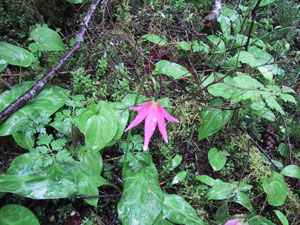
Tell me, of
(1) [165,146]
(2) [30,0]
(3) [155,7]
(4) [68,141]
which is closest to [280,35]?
(3) [155,7]

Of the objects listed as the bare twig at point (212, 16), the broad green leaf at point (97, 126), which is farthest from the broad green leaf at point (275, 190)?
the bare twig at point (212, 16)

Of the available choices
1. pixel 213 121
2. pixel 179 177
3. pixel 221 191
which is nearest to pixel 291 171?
pixel 221 191

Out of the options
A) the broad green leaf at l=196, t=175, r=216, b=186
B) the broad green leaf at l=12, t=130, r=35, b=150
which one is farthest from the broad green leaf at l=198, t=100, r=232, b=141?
the broad green leaf at l=12, t=130, r=35, b=150

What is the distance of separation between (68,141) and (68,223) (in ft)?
1.68

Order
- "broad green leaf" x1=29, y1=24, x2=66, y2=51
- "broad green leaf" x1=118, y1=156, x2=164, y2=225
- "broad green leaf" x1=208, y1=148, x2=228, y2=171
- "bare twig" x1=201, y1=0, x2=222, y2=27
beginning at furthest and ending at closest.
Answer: "bare twig" x1=201, y1=0, x2=222, y2=27
"broad green leaf" x1=29, y1=24, x2=66, y2=51
"broad green leaf" x1=208, y1=148, x2=228, y2=171
"broad green leaf" x1=118, y1=156, x2=164, y2=225

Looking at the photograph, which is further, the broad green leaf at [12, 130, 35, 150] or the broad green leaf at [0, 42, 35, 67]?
the broad green leaf at [0, 42, 35, 67]

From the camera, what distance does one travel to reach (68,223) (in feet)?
4.63

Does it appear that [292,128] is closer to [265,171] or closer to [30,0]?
[265,171]

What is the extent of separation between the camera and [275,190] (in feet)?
5.15

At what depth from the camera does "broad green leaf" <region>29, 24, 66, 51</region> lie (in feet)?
6.13

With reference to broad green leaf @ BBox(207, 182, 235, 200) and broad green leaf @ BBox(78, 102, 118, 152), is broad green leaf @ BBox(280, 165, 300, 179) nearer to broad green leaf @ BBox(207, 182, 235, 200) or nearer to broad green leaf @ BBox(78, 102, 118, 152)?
broad green leaf @ BBox(207, 182, 235, 200)

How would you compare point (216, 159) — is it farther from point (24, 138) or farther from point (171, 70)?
point (24, 138)

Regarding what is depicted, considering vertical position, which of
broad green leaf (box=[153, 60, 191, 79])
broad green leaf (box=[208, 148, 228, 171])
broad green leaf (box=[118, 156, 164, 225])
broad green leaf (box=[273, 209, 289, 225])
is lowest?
broad green leaf (box=[273, 209, 289, 225])

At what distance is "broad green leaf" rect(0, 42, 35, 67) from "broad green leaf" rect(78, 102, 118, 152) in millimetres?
728
